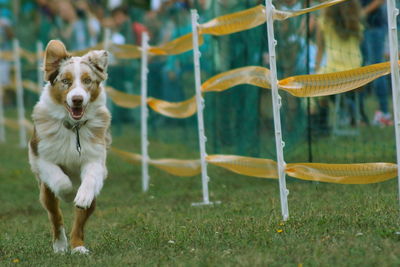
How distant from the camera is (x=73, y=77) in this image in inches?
240

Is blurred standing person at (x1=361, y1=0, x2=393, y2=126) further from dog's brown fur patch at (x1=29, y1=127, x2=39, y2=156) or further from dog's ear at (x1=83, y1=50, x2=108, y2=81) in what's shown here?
dog's brown fur patch at (x1=29, y1=127, x2=39, y2=156)

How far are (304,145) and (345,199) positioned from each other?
5.54 feet

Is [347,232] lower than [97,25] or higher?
lower

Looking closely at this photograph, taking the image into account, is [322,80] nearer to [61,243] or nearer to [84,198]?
[84,198]

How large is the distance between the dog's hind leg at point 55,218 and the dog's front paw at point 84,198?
62 centimetres

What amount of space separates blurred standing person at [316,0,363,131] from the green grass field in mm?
1449

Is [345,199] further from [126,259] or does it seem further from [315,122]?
[126,259]

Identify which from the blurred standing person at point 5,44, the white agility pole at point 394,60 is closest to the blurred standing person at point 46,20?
the blurred standing person at point 5,44

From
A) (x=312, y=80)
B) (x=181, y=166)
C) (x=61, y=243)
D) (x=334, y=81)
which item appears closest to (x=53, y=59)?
(x=61, y=243)

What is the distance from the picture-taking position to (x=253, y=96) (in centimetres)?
988

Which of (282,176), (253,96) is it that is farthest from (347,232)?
(253,96)

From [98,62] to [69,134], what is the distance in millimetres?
688

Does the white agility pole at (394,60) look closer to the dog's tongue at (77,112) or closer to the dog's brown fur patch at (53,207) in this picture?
the dog's tongue at (77,112)

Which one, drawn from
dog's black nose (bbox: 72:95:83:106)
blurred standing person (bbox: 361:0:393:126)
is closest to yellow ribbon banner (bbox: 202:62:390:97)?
dog's black nose (bbox: 72:95:83:106)
